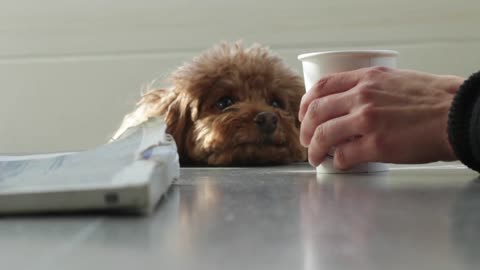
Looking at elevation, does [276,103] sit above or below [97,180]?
below

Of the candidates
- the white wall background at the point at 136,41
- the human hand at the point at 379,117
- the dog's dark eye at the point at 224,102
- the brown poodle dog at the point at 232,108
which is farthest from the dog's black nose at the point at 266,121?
the white wall background at the point at 136,41

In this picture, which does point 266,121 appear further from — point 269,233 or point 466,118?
point 269,233

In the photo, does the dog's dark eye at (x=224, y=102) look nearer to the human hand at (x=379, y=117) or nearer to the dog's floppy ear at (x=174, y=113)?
the dog's floppy ear at (x=174, y=113)

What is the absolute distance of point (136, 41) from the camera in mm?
2104

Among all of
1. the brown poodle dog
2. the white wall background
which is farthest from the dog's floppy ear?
the white wall background

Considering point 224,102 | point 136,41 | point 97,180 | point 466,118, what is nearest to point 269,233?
point 97,180

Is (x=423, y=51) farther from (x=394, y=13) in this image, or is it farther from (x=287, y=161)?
(x=287, y=161)

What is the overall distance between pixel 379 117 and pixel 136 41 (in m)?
1.32

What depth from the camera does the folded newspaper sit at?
1.73 ft

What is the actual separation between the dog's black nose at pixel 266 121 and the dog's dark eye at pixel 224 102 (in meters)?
0.11

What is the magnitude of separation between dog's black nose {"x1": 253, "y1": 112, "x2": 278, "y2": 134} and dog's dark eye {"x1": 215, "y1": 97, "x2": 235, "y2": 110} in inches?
4.5

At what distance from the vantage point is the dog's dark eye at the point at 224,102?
1.53 metres

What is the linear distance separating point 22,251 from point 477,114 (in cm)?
50

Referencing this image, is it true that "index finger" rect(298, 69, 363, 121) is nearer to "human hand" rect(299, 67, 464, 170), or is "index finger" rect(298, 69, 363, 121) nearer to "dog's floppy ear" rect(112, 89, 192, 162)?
"human hand" rect(299, 67, 464, 170)
